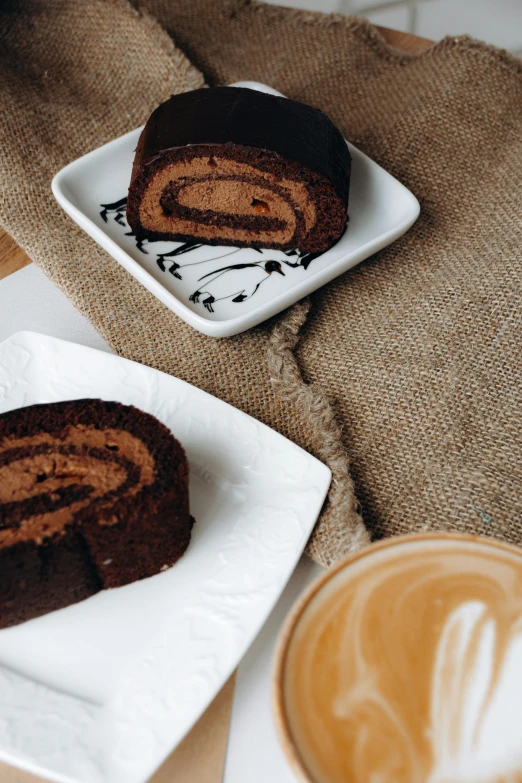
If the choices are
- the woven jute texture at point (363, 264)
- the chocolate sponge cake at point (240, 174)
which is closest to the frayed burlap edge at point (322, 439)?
the woven jute texture at point (363, 264)

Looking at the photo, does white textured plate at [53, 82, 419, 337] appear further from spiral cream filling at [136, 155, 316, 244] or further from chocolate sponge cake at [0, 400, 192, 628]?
chocolate sponge cake at [0, 400, 192, 628]

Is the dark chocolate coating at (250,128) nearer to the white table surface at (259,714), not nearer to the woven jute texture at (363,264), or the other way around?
the woven jute texture at (363,264)

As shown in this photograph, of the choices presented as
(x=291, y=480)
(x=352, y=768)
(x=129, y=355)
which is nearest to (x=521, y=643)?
(x=352, y=768)

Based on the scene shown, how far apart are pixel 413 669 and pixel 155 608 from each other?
1.19ft

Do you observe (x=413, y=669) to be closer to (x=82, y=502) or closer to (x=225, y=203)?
(x=82, y=502)

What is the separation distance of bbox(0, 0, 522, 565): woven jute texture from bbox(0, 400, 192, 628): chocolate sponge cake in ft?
0.73

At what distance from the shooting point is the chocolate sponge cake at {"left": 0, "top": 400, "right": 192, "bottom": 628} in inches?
32.2

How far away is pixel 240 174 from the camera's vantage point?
123 centimetres

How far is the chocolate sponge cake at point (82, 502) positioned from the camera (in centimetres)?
82

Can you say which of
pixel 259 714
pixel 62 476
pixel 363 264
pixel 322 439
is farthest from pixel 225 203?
pixel 259 714

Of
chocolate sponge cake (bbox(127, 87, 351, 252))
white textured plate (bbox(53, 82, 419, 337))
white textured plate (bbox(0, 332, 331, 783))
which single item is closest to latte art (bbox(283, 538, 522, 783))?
white textured plate (bbox(0, 332, 331, 783))

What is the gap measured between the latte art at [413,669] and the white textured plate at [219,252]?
548 mm

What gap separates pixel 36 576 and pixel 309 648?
358 mm

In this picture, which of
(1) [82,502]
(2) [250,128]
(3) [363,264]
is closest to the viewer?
(1) [82,502]
